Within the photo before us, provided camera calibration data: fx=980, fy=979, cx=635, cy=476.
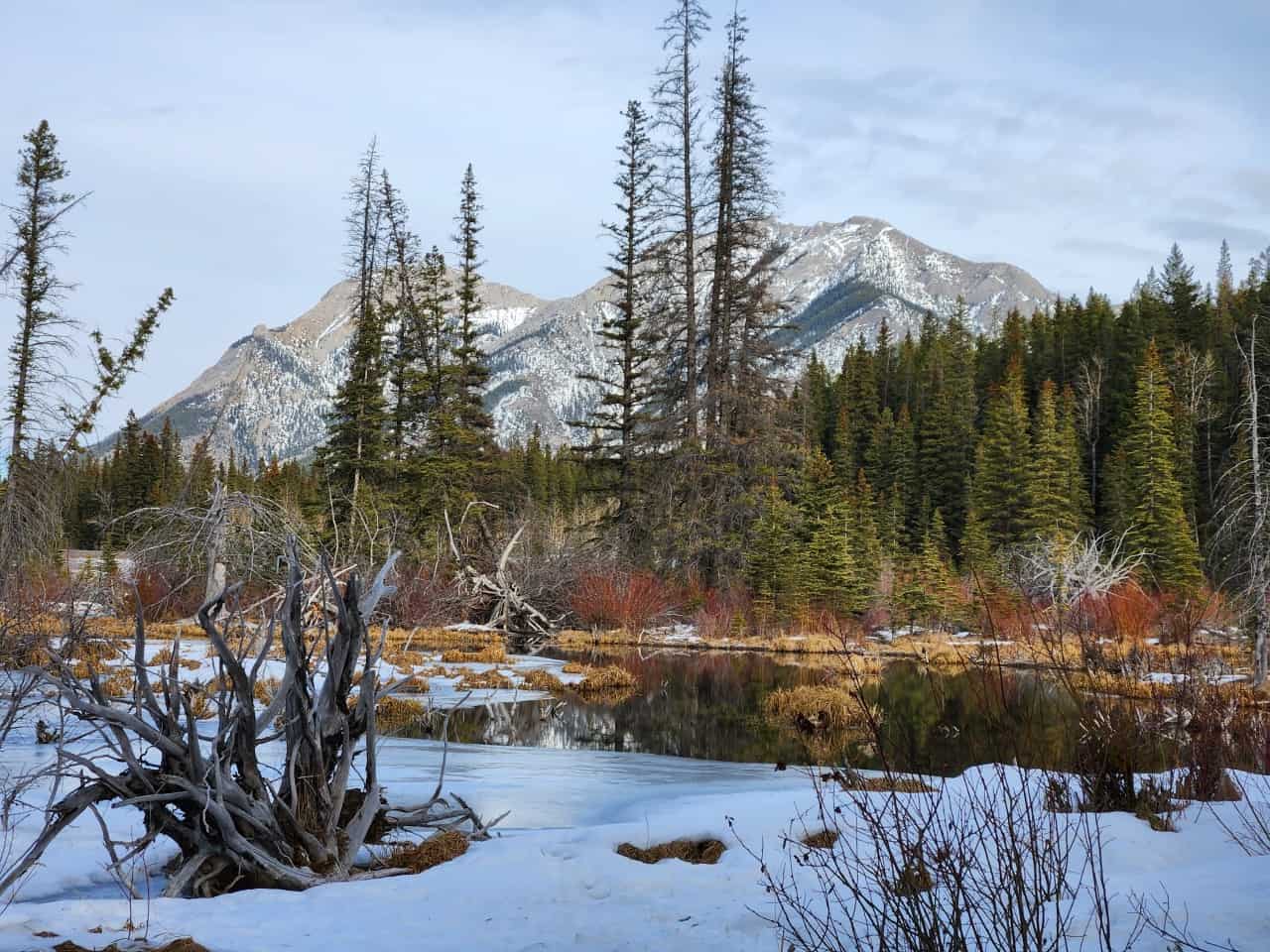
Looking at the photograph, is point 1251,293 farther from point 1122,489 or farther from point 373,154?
point 373,154

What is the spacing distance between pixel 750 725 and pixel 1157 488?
1415 inches

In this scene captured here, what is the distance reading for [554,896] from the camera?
16.3 feet

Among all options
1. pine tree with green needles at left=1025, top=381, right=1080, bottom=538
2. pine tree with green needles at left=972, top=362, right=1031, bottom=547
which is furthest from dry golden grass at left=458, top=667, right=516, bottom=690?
pine tree with green needles at left=972, top=362, right=1031, bottom=547

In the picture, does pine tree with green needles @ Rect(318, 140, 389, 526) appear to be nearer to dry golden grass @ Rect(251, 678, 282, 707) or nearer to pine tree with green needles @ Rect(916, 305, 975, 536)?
dry golden grass @ Rect(251, 678, 282, 707)

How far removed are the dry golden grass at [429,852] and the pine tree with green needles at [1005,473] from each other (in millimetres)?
43573

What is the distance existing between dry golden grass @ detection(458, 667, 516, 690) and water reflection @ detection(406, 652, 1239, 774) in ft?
4.07

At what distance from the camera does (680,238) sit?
3042cm

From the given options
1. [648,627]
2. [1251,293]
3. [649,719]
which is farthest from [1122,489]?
[649,719]

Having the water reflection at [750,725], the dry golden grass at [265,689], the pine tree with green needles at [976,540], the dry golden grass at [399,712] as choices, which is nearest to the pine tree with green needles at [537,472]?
the pine tree with green needles at [976,540]

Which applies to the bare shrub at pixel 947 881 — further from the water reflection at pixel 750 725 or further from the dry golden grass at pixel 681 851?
the water reflection at pixel 750 725

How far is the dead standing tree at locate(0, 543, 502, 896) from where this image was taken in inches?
196

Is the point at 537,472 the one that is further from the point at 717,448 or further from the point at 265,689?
the point at 265,689

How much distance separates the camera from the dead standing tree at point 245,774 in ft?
16.3

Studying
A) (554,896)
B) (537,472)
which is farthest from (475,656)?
(537,472)
